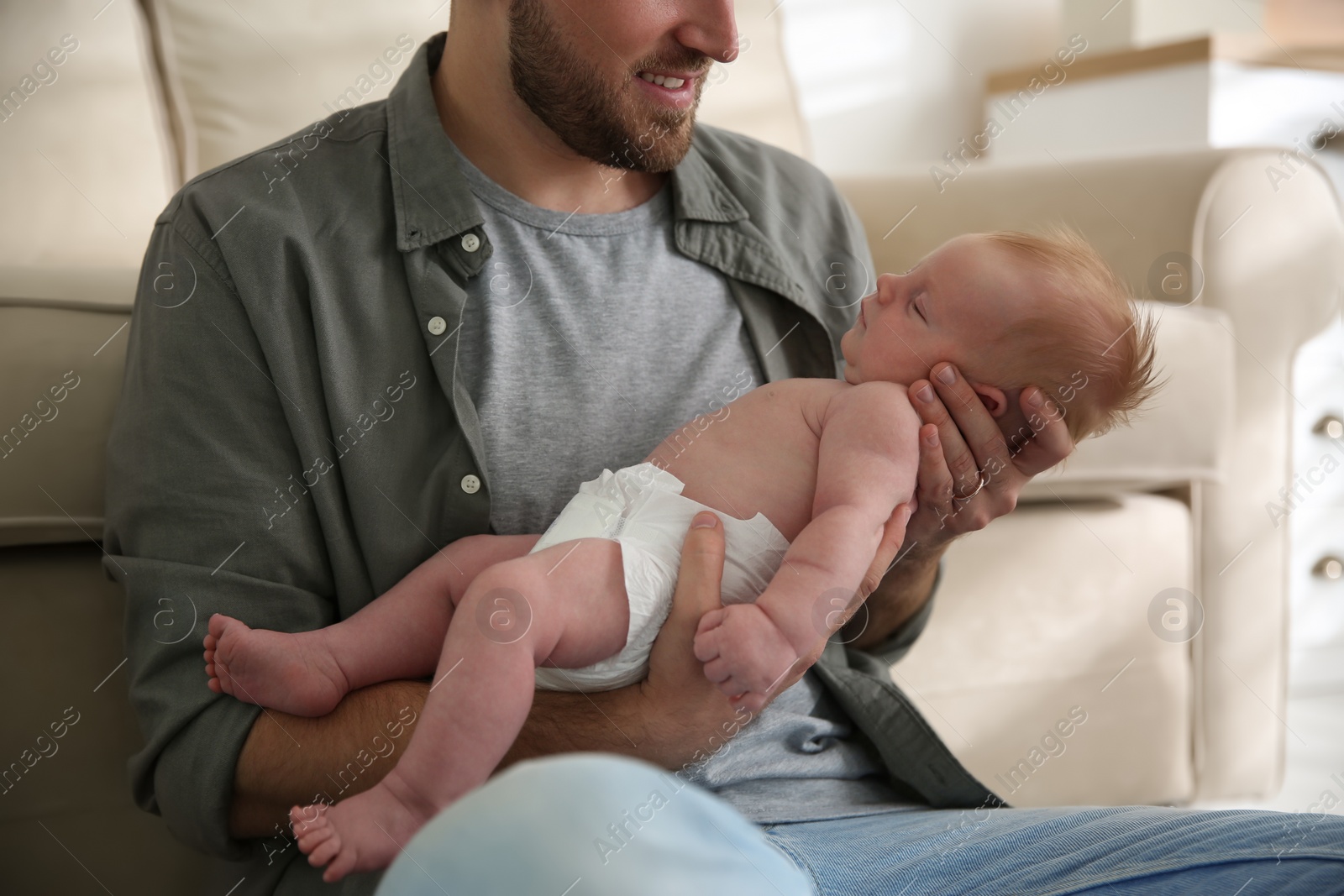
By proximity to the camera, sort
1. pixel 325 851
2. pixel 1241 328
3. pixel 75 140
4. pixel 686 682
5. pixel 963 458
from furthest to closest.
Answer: pixel 1241 328 < pixel 75 140 < pixel 963 458 < pixel 686 682 < pixel 325 851

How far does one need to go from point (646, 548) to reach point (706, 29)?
0.54m

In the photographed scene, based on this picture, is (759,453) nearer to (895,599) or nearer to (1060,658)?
(895,599)

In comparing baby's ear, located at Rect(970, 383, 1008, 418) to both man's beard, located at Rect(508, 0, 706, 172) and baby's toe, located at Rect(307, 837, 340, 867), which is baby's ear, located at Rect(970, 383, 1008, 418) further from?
baby's toe, located at Rect(307, 837, 340, 867)

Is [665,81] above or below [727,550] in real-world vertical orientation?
above

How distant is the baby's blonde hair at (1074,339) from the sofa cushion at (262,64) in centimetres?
99

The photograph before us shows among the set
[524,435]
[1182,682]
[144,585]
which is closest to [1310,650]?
[1182,682]

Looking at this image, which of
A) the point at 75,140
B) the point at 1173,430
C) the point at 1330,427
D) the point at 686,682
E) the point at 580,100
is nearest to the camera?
the point at 686,682

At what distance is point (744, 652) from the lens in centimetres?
75

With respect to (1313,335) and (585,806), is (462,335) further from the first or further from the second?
(1313,335)

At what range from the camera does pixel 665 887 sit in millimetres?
522

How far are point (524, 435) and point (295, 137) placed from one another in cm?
36

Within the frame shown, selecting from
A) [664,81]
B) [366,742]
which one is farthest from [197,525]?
[664,81]

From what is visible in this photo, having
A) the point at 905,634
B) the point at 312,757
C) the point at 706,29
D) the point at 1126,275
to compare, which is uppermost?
the point at 706,29

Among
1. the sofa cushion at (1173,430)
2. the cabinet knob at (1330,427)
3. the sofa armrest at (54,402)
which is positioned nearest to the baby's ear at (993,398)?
the sofa cushion at (1173,430)
